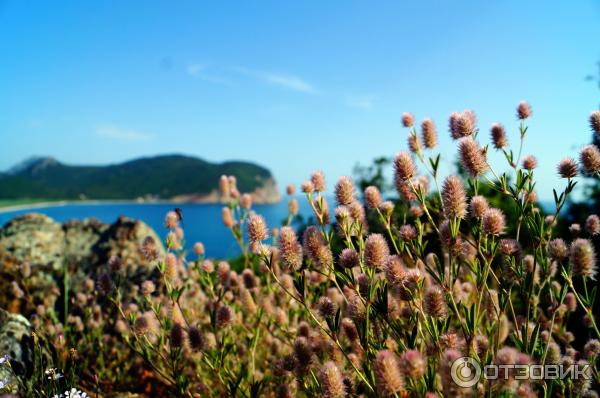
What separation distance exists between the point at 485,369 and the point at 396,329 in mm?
482

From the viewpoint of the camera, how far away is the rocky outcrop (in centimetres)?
598

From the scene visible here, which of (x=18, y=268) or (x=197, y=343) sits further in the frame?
(x=18, y=268)

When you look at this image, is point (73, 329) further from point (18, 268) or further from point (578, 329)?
point (578, 329)

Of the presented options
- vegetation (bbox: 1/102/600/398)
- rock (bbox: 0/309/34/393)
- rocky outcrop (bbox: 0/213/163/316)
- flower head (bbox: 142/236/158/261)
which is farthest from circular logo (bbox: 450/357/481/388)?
rocky outcrop (bbox: 0/213/163/316)

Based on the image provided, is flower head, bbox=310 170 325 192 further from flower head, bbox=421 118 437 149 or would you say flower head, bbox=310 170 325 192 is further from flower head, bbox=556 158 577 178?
flower head, bbox=556 158 577 178

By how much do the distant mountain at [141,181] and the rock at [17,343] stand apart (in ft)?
280

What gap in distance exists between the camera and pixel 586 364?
2232 millimetres

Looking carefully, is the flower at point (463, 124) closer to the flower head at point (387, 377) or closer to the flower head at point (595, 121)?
the flower head at point (595, 121)

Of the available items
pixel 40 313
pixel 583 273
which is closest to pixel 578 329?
pixel 583 273

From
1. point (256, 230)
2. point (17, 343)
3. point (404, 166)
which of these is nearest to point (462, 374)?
point (404, 166)

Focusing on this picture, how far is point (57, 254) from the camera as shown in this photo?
21.9ft

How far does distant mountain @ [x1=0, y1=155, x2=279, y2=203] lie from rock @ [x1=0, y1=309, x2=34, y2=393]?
280 feet

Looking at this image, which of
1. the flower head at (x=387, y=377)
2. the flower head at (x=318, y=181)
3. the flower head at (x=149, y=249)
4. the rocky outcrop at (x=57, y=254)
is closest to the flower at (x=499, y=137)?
the flower head at (x=318, y=181)

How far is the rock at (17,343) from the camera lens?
3.12 meters
